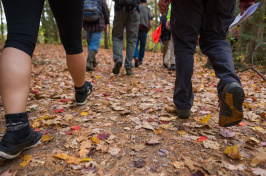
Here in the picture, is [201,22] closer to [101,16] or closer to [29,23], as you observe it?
[29,23]

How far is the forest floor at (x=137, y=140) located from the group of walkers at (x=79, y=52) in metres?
0.16

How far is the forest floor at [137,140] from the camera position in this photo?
1146 millimetres

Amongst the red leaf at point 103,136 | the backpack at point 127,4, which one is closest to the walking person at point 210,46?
the red leaf at point 103,136

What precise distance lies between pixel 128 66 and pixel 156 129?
2.63 m

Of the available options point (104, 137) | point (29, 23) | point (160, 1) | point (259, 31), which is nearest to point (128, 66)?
point (160, 1)

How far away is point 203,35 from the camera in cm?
162

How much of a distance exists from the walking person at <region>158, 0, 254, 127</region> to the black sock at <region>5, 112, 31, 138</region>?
1.32m

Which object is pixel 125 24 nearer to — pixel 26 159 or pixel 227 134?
pixel 227 134

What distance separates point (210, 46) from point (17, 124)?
5.34 feet

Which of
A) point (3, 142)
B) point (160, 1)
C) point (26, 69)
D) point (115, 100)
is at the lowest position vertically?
point (115, 100)

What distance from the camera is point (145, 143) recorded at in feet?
4.66

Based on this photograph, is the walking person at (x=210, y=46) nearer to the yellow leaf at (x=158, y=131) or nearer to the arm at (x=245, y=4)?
the arm at (x=245, y=4)

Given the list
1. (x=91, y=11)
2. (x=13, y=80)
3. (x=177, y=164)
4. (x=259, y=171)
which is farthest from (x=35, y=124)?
(x=91, y=11)

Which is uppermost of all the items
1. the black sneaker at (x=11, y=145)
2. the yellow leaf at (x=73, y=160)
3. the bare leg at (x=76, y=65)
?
the bare leg at (x=76, y=65)
